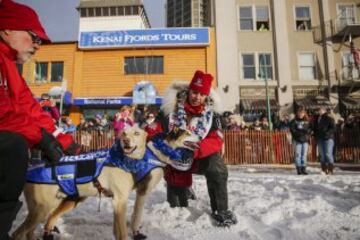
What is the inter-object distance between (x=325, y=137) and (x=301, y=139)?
696 mm

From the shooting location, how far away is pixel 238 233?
364 cm

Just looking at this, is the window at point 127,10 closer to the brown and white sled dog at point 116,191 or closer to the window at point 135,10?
the window at point 135,10

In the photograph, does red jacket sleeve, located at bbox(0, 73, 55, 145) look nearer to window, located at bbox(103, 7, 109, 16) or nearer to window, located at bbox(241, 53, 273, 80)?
window, located at bbox(241, 53, 273, 80)

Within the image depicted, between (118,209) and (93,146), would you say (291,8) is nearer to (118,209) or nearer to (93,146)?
(93,146)

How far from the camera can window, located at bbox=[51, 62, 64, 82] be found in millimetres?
23105

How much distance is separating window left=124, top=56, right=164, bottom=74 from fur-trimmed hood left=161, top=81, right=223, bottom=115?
1849cm

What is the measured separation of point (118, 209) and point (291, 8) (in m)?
23.7

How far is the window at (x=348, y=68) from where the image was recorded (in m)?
22.5

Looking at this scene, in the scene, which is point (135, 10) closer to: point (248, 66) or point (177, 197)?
point (248, 66)

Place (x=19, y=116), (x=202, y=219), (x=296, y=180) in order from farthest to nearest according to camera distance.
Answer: (x=296, y=180) < (x=202, y=219) < (x=19, y=116)

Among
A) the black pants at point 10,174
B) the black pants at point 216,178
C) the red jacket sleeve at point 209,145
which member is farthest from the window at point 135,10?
the black pants at point 10,174

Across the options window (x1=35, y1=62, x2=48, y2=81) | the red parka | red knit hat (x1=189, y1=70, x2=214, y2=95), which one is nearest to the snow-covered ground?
red knit hat (x1=189, y1=70, x2=214, y2=95)

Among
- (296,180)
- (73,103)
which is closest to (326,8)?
(73,103)

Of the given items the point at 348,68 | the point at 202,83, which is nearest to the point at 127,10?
the point at 348,68
